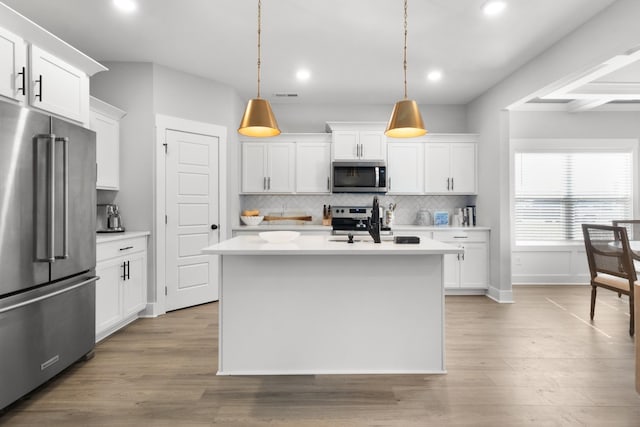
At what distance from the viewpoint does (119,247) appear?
3.58 meters

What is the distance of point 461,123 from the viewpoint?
589 cm

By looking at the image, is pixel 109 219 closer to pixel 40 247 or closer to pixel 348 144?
pixel 40 247

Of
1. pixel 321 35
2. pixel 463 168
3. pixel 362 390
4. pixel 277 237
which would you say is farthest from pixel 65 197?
pixel 463 168

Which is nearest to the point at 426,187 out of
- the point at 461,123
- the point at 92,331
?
the point at 461,123

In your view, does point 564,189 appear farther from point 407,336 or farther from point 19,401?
point 19,401

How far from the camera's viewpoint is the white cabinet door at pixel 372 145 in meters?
5.36

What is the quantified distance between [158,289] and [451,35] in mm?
3949

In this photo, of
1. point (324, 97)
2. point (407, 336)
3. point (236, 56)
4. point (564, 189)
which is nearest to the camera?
point (407, 336)

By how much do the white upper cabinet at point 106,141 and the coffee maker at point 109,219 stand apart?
23 cm

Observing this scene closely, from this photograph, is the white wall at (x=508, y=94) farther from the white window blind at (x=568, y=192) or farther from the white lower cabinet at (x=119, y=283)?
the white lower cabinet at (x=119, y=283)


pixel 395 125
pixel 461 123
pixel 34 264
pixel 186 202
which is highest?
pixel 461 123

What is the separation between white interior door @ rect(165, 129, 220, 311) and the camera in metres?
4.31

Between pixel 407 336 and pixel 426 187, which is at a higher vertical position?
pixel 426 187

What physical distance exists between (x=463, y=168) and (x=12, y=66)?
5.04m
